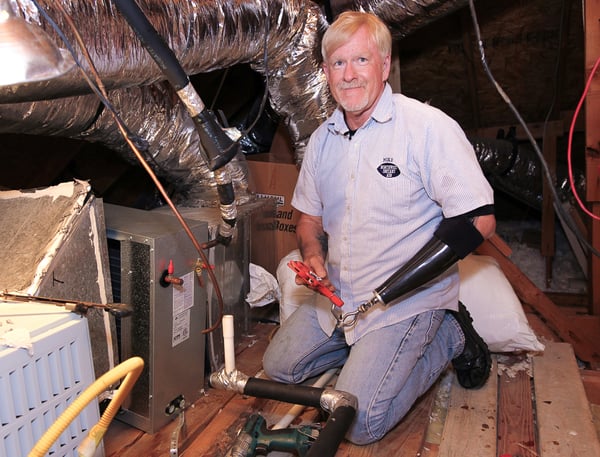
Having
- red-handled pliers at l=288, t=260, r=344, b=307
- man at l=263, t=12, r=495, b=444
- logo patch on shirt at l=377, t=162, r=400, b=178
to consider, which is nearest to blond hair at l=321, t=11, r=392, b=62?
man at l=263, t=12, r=495, b=444

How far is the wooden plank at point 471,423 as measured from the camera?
1.40 m

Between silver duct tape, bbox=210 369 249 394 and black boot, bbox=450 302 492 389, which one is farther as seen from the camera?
black boot, bbox=450 302 492 389

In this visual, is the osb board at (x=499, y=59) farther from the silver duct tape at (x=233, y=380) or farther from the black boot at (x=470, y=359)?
the silver duct tape at (x=233, y=380)

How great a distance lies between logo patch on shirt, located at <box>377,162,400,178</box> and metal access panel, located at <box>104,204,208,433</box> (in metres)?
0.51

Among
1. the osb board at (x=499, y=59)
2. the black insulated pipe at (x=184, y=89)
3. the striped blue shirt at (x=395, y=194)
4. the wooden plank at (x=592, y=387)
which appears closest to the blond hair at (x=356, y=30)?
the striped blue shirt at (x=395, y=194)

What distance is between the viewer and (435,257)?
4.52 ft

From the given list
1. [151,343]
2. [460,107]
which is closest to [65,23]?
[151,343]

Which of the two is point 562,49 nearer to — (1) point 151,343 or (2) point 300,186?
(2) point 300,186

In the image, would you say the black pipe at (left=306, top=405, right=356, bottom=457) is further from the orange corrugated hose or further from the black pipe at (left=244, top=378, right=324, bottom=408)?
the orange corrugated hose

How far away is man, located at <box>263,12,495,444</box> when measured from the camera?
1.39 m

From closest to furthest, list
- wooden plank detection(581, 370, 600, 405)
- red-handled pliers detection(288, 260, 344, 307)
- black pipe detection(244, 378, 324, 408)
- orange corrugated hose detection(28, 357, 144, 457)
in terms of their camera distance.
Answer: orange corrugated hose detection(28, 357, 144, 457) < black pipe detection(244, 378, 324, 408) < red-handled pliers detection(288, 260, 344, 307) < wooden plank detection(581, 370, 600, 405)

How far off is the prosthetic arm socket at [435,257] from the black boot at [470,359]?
0.90 ft

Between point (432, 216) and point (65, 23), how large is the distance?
977 mm

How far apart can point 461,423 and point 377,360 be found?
32cm
